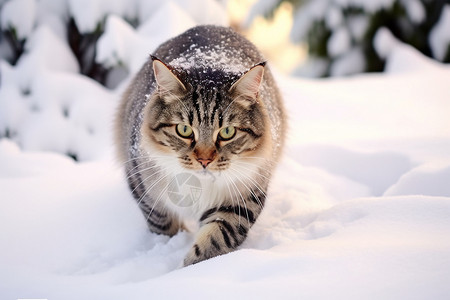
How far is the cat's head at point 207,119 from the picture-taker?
131 cm

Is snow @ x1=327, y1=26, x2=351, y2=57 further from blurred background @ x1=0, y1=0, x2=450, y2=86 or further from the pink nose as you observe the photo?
the pink nose

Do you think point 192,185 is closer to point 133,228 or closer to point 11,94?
point 133,228

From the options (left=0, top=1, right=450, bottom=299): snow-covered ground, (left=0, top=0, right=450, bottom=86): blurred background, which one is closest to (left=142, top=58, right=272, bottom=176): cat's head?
(left=0, top=1, right=450, bottom=299): snow-covered ground

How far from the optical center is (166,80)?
52.3 inches

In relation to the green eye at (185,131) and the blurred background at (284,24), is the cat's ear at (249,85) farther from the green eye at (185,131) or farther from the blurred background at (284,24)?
the blurred background at (284,24)

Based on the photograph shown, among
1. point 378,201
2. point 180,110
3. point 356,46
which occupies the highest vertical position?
point 356,46

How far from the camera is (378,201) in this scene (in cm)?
131

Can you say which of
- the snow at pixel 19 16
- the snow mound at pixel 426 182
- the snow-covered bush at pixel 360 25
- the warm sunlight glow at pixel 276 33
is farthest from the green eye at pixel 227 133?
the snow-covered bush at pixel 360 25

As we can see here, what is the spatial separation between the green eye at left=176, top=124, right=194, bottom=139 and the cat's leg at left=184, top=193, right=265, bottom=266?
0.95 feet

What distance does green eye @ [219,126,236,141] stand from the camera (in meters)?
1.33

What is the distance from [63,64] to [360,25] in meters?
2.75

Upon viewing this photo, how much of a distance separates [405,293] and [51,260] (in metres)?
1.15

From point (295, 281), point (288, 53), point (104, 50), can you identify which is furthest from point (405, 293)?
point (288, 53)

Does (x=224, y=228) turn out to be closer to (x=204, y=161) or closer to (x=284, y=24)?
(x=204, y=161)
